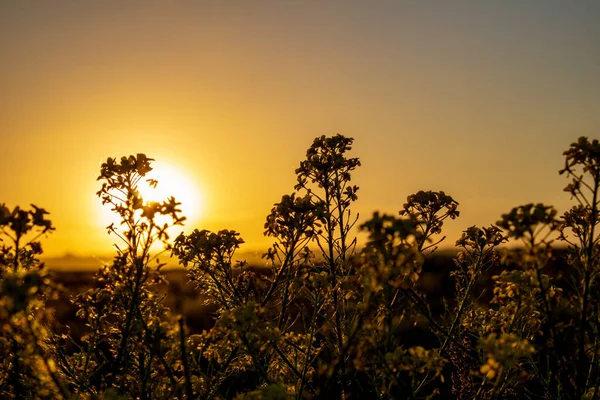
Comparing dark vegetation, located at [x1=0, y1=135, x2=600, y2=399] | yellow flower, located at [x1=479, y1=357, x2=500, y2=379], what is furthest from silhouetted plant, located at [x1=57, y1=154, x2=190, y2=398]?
yellow flower, located at [x1=479, y1=357, x2=500, y2=379]

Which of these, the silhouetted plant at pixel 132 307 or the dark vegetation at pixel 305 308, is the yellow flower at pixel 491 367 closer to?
the dark vegetation at pixel 305 308

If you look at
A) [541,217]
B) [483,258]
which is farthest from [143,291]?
[483,258]

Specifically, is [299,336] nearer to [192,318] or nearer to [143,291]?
[143,291]

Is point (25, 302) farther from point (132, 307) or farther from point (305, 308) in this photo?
point (305, 308)

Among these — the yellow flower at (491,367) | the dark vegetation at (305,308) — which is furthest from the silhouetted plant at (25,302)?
the yellow flower at (491,367)

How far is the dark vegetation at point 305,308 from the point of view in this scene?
3.51 meters

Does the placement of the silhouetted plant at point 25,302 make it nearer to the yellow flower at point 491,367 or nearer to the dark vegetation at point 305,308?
the dark vegetation at point 305,308

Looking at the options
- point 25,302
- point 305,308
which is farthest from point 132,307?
point 305,308

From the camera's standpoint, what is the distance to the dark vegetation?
3.51m

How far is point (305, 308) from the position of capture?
604 cm

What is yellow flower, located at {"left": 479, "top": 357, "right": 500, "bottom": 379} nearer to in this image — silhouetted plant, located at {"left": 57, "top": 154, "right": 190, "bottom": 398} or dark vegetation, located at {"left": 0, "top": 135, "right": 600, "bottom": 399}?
dark vegetation, located at {"left": 0, "top": 135, "right": 600, "bottom": 399}

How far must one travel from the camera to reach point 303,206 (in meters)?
5.82

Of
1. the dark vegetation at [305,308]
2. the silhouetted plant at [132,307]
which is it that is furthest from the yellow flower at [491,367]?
the silhouetted plant at [132,307]

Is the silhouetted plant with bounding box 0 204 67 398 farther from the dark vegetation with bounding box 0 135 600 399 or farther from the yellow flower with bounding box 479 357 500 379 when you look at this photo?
the yellow flower with bounding box 479 357 500 379
